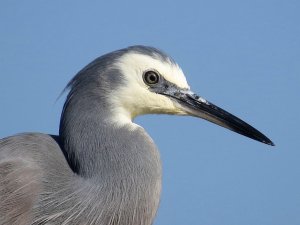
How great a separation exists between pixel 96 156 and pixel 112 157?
0.11 metres

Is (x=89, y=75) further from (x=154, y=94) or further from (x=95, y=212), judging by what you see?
(x=95, y=212)

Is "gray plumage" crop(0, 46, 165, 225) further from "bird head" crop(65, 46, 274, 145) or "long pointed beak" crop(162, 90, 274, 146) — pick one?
"long pointed beak" crop(162, 90, 274, 146)

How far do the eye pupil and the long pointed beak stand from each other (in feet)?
0.44

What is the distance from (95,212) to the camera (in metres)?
4.23

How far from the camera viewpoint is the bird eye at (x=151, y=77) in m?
4.58

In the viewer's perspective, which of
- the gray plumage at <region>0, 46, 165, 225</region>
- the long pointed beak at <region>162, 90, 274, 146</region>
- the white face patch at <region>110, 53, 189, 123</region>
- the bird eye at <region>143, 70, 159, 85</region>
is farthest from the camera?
the long pointed beak at <region>162, 90, 274, 146</region>

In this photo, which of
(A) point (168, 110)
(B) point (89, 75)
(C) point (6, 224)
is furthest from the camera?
(A) point (168, 110)

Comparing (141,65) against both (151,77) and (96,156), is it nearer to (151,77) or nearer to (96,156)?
(151,77)

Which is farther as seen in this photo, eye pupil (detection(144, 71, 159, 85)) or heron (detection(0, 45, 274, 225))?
eye pupil (detection(144, 71, 159, 85))

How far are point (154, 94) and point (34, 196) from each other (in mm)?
1136

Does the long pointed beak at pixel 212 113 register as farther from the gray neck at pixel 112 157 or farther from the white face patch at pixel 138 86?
the gray neck at pixel 112 157

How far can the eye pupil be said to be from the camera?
458cm

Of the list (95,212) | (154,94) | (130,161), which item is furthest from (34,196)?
(154,94)

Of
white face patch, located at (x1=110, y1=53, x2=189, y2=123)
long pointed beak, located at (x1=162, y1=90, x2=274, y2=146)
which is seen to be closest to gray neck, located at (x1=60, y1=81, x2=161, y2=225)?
white face patch, located at (x1=110, y1=53, x2=189, y2=123)
